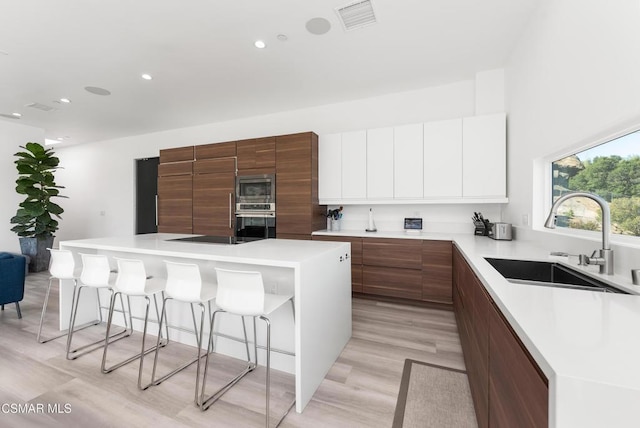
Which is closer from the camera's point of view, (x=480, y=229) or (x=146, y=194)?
(x=480, y=229)

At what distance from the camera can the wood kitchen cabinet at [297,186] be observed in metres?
3.76

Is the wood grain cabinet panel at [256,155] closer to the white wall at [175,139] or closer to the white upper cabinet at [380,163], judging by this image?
the white wall at [175,139]

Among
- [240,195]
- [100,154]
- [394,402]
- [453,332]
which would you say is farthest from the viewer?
[100,154]

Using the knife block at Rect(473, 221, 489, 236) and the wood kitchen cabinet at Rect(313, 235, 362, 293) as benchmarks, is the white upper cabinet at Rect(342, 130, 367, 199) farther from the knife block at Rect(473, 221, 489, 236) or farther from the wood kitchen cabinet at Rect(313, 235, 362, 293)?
the knife block at Rect(473, 221, 489, 236)

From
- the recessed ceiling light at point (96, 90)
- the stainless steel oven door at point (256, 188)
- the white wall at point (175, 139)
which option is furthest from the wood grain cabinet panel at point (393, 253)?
the recessed ceiling light at point (96, 90)

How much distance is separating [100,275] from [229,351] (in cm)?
121

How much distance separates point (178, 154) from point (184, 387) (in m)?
3.96

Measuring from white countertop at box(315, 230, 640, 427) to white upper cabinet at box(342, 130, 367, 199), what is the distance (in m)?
2.74

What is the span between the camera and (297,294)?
1586 millimetres

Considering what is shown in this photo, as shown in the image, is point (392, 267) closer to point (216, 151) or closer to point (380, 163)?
point (380, 163)

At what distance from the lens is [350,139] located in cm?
376

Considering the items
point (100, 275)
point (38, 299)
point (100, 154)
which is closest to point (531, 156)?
point (100, 275)

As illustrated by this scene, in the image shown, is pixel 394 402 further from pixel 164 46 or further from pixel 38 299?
pixel 38 299

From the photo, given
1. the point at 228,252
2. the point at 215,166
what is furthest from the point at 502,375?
the point at 215,166
